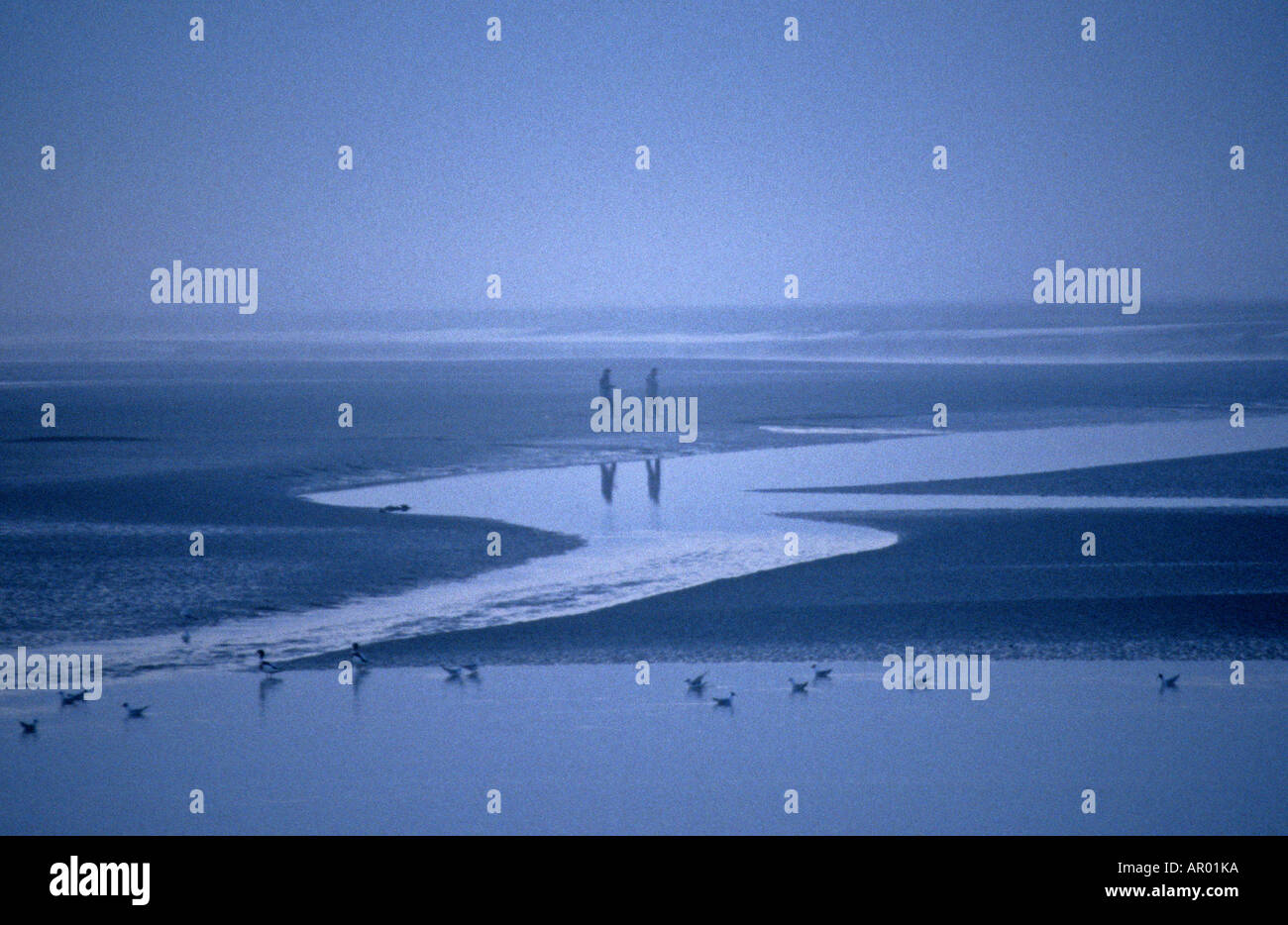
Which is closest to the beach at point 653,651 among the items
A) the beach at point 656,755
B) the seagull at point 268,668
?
the beach at point 656,755

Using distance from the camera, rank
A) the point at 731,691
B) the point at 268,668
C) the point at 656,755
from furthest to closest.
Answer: the point at 268,668, the point at 731,691, the point at 656,755

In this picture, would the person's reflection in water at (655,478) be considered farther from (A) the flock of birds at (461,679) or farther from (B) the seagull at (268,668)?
(B) the seagull at (268,668)

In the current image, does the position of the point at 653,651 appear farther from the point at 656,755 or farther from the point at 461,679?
the point at 656,755

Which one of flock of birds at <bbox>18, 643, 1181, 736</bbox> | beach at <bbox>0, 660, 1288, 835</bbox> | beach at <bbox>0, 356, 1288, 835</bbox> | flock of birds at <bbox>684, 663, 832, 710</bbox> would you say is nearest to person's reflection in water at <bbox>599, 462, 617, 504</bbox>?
beach at <bbox>0, 356, 1288, 835</bbox>

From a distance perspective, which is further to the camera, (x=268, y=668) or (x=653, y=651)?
(x=653, y=651)

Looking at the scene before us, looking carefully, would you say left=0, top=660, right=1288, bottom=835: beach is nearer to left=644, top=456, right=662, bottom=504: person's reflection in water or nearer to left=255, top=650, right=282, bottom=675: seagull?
left=255, top=650, right=282, bottom=675: seagull

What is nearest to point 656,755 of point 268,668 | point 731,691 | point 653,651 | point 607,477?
point 731,691
